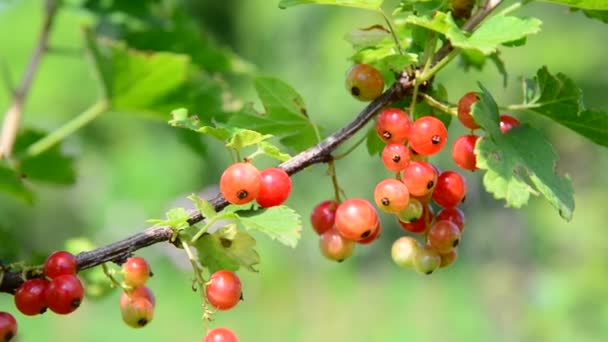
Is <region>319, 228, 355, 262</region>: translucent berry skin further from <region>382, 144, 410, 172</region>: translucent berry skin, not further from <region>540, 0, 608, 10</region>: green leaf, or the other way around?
<region>540, 0, 608, 10</region>: green leaf

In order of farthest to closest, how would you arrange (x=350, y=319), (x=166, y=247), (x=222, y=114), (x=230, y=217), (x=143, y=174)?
(x=143, y=174) → (x=166, y=247) → (x=350, y=319) → (x=222, y=114) → (x=230, y=217)

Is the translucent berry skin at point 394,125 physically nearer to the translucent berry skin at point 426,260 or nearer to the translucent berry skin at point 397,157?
the translucent berry skin at point 397,157

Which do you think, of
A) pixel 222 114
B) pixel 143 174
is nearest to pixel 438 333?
pixel 222 114

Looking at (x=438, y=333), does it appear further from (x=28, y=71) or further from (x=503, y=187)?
(x=503, y=187)

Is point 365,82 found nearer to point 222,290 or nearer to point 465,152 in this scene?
point 465,152

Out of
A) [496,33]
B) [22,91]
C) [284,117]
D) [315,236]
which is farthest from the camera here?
[315,236]

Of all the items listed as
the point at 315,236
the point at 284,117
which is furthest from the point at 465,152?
the point at 315,236
